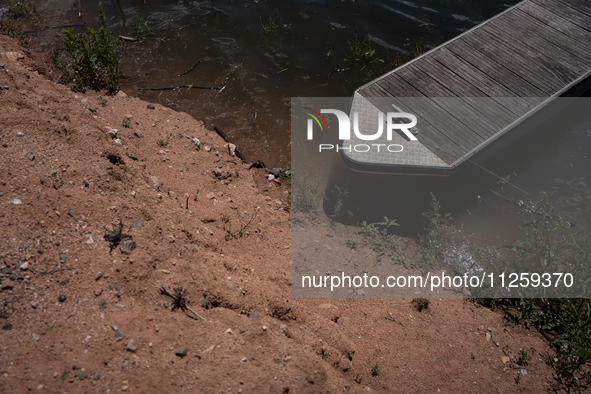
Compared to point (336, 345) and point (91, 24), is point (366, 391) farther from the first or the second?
point (91, 24)

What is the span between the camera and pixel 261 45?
374 inches

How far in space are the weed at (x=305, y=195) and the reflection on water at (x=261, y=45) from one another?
27.6 inches

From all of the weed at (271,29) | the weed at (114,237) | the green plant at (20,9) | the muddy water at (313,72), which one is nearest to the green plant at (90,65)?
the muddy water at (313,72)

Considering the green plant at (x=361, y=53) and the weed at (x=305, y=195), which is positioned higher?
the green plant at (x=361, y=53)

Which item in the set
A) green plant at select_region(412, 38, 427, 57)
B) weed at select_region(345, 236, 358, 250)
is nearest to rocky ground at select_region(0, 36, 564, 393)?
weed at select_region(345, 236, 358, 250)

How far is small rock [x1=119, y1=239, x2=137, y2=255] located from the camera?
3677 millimetres

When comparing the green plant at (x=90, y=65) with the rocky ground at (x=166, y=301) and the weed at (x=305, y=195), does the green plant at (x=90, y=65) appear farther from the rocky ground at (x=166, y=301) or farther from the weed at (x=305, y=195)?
the weed at (x=305, y=195)

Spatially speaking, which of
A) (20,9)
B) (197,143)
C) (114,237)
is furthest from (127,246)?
(20,9)

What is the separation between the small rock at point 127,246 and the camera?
12.1ft

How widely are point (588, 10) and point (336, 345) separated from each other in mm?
9625

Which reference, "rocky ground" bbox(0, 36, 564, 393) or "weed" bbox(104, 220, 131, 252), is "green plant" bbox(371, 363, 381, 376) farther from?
"weed" bbox(104, 220, 131, 252)

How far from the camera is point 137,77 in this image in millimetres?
8227

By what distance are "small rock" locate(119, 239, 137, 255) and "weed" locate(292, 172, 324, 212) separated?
2.99 metres

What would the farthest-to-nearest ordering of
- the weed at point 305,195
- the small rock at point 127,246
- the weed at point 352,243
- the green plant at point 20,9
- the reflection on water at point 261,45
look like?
the green plant at point 20,9 < the reflection on water at point 261,45 < the weed at point 305,195 < the weed at point 352,243 < the small rock at point 127,246
